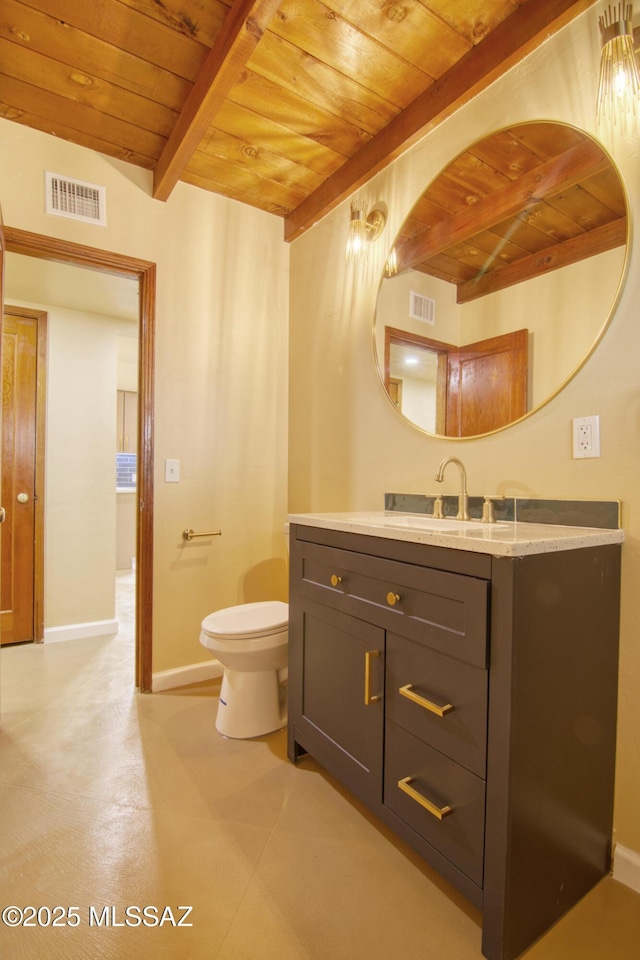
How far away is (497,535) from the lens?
114 centimetres

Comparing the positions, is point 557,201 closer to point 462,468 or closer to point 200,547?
point 462,468

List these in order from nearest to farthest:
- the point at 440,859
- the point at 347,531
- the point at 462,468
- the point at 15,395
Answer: the point at 440,859
the point at 347,531
the point at 462,468
the point at 15,395

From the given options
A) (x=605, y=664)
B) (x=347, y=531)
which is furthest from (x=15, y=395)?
(x=605, y=664)

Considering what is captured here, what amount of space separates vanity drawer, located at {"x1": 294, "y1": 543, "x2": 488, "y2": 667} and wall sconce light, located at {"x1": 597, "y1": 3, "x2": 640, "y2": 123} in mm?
1331

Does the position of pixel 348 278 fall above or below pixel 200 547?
above

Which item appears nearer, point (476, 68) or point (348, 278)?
point (476, 68)

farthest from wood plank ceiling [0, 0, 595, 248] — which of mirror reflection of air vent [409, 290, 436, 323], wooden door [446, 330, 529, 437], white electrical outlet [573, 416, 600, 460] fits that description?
white electrical outlet [573, 416, 600, 460]

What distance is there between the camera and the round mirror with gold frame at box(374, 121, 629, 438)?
134 centimetres

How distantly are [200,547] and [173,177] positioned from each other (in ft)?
5.77

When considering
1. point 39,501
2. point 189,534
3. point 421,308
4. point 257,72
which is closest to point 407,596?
point 421,308

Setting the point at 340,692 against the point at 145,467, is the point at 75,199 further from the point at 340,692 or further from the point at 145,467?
the point at 340,692

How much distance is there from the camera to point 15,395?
2.92 meters

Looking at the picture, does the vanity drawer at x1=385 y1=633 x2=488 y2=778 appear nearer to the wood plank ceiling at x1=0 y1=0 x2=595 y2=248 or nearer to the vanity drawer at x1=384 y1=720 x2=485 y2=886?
the vanity drawer at x1=384 y1=720 x2=485 y2=886

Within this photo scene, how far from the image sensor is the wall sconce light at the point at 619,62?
119 cm
